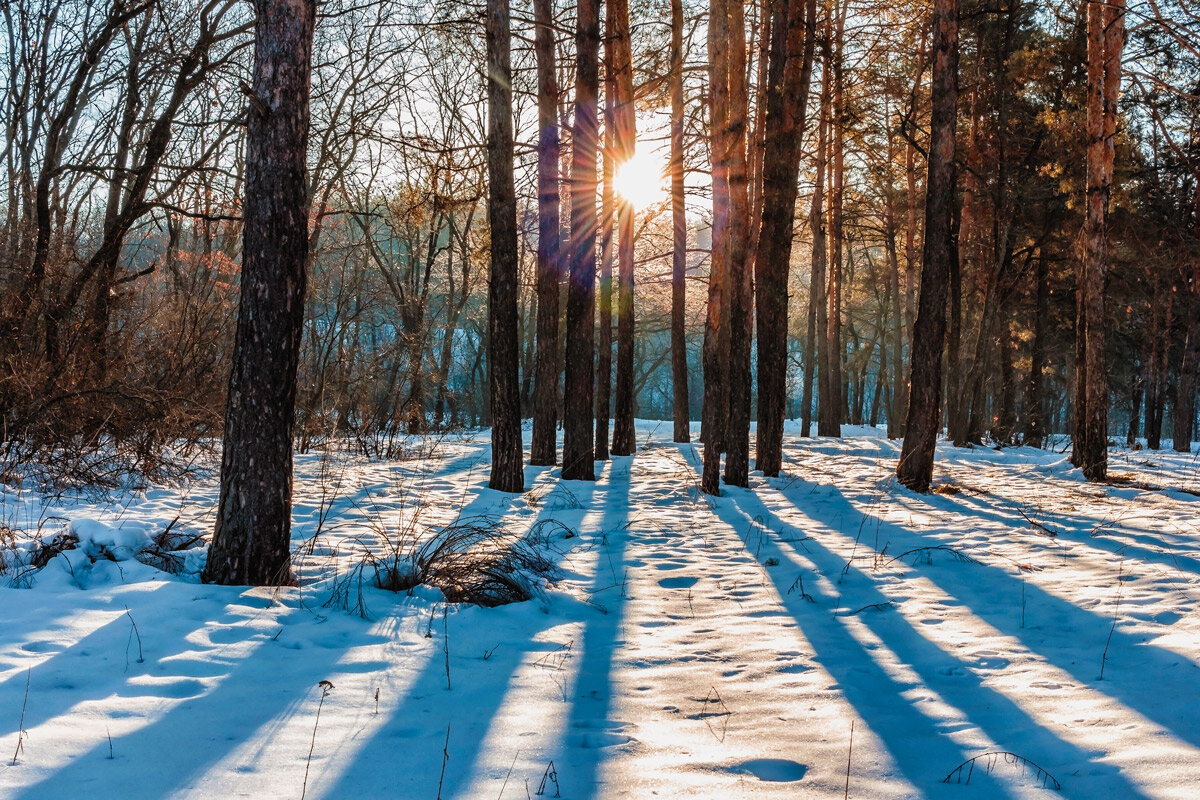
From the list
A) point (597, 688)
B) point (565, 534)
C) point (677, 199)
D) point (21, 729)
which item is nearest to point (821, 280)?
point (677, 199)

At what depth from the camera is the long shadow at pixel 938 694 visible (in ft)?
8.40

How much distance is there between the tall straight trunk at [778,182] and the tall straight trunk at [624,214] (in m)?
2.46

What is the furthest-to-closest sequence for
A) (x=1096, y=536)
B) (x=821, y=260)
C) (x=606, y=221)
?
(x=821, y=260), (x=606, y=221), (x=1096, y=536)

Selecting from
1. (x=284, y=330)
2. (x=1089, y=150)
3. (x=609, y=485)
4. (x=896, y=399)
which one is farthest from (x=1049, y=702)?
(x=896, y=399)

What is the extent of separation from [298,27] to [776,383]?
A: 840cm

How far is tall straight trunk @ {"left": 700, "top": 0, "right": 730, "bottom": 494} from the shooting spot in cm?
888

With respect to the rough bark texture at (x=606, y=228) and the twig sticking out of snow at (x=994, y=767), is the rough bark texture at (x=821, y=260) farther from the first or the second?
the twig sticking out of snow at (x=994, y=767)

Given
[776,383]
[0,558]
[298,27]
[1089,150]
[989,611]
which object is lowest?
[989,611]

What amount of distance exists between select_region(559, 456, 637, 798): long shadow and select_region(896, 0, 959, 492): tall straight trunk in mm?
Answer: 5178

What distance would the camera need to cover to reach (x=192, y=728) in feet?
8.69

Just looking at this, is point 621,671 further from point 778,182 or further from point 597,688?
point 778,182

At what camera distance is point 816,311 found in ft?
70.2

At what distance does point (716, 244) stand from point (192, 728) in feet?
25.4

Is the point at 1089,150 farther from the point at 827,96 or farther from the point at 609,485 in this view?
the point at 609,485
